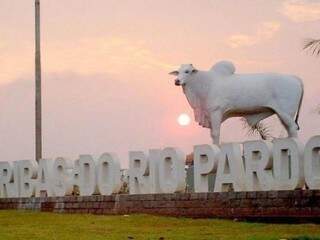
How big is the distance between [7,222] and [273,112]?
6.77 meters

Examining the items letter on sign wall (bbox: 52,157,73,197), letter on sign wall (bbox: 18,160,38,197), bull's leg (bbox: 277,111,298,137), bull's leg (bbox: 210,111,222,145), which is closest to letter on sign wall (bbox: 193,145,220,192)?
bull's leg (bbox: 210,111,222,145)

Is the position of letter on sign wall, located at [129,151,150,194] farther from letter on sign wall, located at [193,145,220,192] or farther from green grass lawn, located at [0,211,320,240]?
green grass lawn, located at [0,211,320,240]

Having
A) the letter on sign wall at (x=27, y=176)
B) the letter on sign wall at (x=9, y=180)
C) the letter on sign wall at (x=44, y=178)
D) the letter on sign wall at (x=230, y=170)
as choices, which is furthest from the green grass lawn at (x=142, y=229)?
the letter on sign wall at (x=9, y=180)

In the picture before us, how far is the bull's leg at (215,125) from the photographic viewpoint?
2011cm

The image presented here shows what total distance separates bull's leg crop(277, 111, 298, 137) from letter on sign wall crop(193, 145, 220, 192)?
196 centimetres

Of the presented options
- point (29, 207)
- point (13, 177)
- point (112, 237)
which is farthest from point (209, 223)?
point (13, 177)

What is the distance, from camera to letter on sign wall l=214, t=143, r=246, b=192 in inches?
724

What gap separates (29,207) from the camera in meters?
24.0

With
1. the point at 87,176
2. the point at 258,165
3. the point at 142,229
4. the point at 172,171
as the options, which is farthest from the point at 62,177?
the point at 142,229

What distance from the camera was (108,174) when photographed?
22109 mm

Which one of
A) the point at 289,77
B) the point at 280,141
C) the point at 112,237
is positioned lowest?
the point at 112,237

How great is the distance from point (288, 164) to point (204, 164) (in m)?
2.43

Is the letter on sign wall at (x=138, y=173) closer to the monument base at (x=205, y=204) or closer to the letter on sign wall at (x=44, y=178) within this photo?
the monument base at (x=205, y=204)

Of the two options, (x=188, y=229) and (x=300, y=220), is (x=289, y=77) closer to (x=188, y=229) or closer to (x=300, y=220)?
(x=300, y=220)
